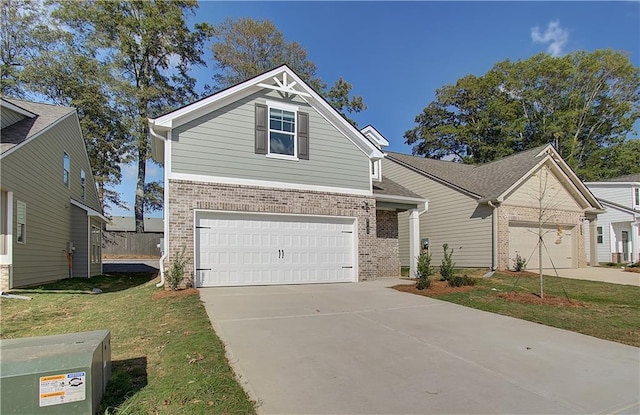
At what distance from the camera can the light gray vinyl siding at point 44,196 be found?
1006cm

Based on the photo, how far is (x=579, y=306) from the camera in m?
8.38

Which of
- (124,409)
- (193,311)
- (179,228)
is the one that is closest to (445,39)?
(179,228)

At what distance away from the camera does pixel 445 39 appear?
50.1 feet

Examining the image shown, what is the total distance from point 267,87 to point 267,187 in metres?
3.18

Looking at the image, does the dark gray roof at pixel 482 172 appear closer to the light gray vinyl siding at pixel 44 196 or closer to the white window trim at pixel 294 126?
the white window trim at pixel 294 126

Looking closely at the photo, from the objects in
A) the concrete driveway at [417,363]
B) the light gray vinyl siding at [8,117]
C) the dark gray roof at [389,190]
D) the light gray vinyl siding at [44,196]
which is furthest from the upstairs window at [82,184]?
the dark gray roof at [389,190]

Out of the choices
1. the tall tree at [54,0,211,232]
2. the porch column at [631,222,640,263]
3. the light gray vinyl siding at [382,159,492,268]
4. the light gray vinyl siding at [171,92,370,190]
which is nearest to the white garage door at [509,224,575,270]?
the light gray vinyl siding at [382,159,492,268]

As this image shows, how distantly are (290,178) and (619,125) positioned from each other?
121ft

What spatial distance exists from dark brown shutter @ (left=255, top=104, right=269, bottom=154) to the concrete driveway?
210 inches

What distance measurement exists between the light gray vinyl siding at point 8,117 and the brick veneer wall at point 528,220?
1775cm

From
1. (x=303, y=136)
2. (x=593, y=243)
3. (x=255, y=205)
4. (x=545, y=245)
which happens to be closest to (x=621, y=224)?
(x=593, y=243)

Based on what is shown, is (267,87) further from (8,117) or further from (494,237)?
(494,237)

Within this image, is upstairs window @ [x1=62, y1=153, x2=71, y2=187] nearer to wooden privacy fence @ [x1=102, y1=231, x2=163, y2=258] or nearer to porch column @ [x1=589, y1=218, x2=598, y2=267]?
wooden privacy fence @ [x1=102, y1=231, x2=163, y2=258]

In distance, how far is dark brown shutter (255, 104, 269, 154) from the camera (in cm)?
1161
